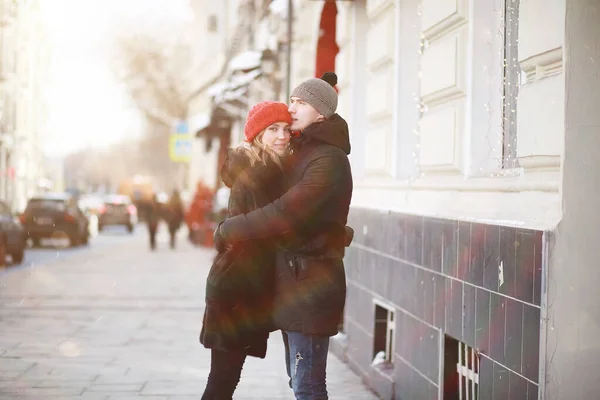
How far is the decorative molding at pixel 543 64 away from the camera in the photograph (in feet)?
13.6

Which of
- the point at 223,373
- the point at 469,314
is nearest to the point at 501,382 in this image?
the point at 469,314

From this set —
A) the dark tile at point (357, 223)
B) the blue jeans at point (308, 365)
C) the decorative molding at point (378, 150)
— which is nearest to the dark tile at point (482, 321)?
the blue jeans at point (308, 365)

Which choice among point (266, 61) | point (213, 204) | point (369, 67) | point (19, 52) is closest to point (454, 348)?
point (369, 67)

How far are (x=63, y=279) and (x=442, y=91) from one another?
460 inches

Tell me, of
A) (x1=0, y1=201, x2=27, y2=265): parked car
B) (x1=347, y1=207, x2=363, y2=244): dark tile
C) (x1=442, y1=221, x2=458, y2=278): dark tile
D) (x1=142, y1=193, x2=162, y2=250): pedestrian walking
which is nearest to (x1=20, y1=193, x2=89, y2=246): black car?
(x1=142, y1=193, x2=162, y2=250): pedestrian walking

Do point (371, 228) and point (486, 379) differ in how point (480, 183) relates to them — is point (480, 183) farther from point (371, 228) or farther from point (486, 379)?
point (371, 228)

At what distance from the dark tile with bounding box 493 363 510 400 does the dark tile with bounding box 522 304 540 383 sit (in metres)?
0.24

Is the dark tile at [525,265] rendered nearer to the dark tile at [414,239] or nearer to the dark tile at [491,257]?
the dark tile at [491,257]

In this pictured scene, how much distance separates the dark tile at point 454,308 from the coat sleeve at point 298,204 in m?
1.31

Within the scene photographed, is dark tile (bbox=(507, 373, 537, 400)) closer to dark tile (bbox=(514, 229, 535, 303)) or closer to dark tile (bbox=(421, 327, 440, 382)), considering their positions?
dark tile (bbox=(514, 229, 535, 303))

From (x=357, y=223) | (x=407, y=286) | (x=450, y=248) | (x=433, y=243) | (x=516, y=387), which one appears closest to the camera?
(x=516, y=387)

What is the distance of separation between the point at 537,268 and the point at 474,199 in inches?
49.1

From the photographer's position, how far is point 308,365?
4156 millimetres

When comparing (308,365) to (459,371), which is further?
(459,371)
